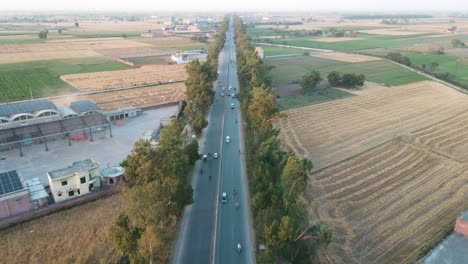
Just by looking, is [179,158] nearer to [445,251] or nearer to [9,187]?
[9,187]

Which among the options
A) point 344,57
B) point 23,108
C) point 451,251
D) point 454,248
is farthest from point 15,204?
point 344,57

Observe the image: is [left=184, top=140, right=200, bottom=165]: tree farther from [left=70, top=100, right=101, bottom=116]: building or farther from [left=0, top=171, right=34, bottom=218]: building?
[left=70, top=100, right=101, bottom=116]: building

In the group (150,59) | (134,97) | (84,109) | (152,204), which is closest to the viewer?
(152,204)

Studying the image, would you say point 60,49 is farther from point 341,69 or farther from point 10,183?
point 10,183

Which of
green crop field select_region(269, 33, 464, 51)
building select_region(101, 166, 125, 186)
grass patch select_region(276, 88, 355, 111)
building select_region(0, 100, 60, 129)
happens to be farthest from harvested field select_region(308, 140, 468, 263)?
green crop field select_region(269, 33, 464, 51)

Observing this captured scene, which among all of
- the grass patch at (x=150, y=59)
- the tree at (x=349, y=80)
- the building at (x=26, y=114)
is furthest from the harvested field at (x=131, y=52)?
the building at (x=26, y=114)

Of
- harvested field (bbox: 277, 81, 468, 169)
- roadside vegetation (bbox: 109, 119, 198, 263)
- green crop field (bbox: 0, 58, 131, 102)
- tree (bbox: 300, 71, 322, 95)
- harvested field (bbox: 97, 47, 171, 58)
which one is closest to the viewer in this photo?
roadside vegetation (bbox: 109, 119, 198, 263)

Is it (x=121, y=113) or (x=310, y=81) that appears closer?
(x=121, y=113)
